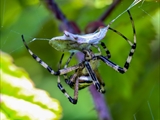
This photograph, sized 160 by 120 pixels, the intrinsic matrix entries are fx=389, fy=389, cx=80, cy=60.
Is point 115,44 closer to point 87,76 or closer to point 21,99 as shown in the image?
point 87,76

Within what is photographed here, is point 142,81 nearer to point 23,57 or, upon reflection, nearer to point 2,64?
point 23,57

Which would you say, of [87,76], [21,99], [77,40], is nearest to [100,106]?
[87,76]

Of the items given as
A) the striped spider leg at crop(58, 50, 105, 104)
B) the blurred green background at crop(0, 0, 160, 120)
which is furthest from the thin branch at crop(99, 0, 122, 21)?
the striped spider leg at crop(58, 50, 105, 104)

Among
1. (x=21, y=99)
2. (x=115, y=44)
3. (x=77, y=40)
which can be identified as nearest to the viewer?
(x=77, y=40)

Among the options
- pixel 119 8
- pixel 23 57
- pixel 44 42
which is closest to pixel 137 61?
pixel 119 8

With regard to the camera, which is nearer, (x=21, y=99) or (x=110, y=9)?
(x=21, y=99)

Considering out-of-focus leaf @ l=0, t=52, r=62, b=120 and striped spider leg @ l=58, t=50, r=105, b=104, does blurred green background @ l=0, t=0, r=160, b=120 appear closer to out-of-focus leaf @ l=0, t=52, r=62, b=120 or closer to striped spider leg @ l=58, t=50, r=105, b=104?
striped spider leg @ l=58, t=50, r=105, b=104
